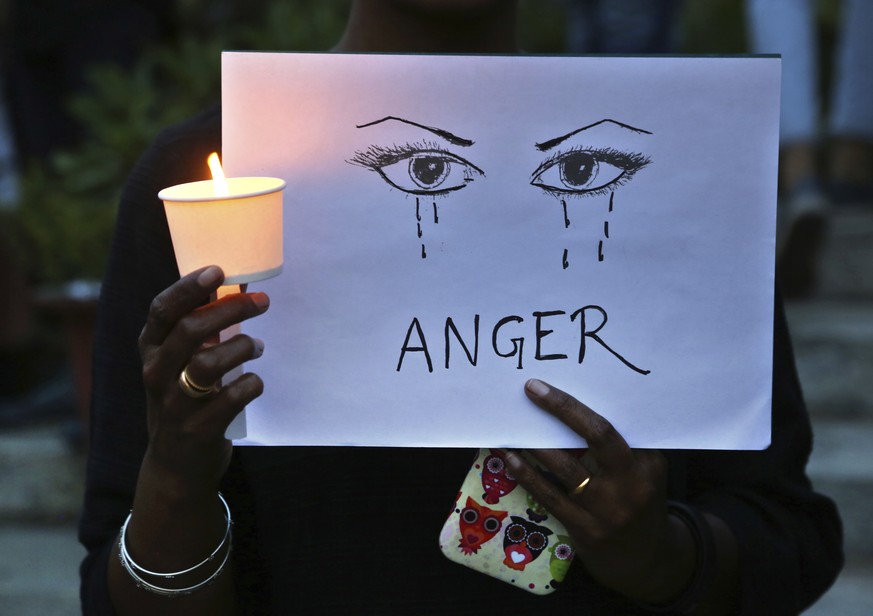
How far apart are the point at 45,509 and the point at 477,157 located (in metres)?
2.89

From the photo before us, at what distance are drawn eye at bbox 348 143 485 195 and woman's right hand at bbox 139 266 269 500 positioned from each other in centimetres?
22

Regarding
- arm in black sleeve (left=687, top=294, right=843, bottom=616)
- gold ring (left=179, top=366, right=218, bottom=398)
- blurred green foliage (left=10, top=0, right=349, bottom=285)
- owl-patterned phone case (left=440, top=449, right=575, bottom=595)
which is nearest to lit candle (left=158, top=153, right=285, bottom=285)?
gold ring (left=179, top=366, right=218, bottom=398)

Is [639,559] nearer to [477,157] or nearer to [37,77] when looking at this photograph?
[477,157]

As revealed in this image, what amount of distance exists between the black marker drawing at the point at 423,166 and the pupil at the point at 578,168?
0.30ft

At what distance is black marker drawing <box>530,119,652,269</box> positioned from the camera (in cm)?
120

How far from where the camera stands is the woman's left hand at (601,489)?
119cm

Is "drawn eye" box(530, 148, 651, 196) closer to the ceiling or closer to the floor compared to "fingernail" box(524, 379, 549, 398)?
closer to the ceiling

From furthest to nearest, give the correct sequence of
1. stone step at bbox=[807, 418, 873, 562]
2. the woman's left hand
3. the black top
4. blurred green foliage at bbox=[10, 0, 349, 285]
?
blurred green foliage at bbox=[10, 0, 349, 285] → stone step at bbox=[807, 418, 873, 562] → the black top → the woman's left hand

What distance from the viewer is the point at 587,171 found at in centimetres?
121

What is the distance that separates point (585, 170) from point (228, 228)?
41 centimetres

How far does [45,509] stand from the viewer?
3.63 metres


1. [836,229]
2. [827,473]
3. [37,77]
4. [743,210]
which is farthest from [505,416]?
[37,77]

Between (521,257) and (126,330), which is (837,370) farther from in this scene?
(126,330)

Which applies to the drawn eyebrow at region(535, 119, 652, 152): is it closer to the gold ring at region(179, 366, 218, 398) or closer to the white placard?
the white placard
